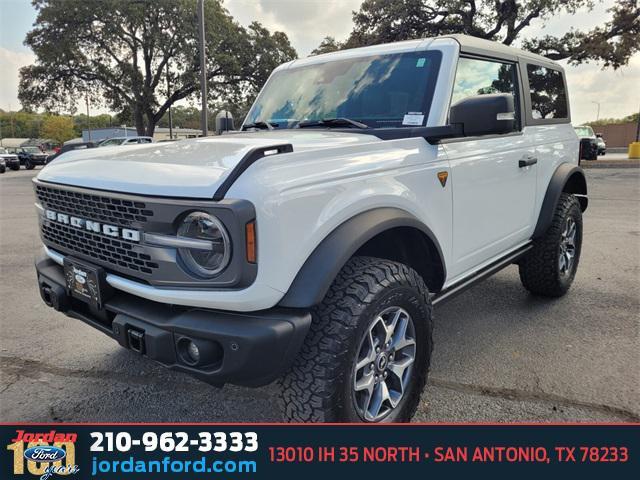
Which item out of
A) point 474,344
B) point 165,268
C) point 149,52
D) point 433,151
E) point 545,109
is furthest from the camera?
point 149,52

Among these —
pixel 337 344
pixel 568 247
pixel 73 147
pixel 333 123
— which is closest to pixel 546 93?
pixel 568 247

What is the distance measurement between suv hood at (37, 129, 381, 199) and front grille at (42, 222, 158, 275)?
234 millimetres

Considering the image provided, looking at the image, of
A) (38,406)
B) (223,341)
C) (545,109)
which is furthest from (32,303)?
(545,109)

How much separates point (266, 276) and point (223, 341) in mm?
281

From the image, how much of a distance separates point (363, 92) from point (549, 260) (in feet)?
7.15

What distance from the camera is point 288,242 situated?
6.14 feet

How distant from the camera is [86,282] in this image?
7.43 feet

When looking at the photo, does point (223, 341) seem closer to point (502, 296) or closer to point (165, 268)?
point (165, 268)

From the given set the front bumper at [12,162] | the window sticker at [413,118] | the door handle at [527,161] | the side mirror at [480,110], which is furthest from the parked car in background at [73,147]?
the front bumper at [12,162]

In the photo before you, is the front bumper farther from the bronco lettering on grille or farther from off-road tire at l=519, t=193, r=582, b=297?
off-road tire at l=519, t=193, r=582, b=297

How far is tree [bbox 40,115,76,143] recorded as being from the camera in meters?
97.7

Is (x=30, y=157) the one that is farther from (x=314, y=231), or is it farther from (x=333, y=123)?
(x=314, y=231)

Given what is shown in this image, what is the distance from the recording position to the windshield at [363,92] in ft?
9.48

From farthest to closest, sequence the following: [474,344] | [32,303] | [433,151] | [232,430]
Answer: [32,303], [474,344], [433,151], [232,430]
